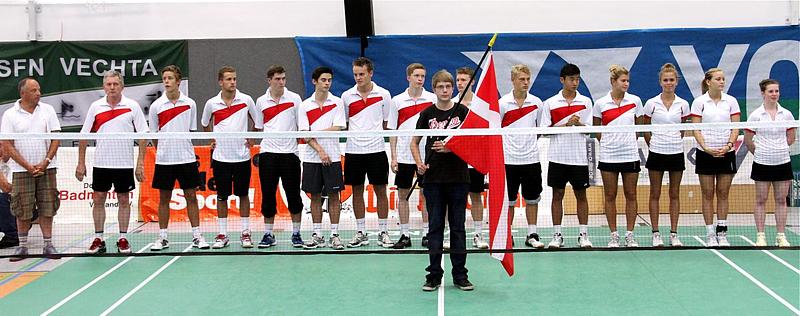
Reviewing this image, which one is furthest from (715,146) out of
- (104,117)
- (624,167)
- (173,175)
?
(104,117)

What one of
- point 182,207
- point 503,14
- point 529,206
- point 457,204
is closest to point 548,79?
point 503,14

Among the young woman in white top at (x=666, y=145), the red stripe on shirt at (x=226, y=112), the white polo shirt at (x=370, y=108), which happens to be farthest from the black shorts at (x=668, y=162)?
the red stripe on shirt at (x=226, y=112)

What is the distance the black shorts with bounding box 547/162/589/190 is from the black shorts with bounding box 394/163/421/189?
1.51 metres

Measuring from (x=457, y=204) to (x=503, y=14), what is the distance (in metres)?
7.97

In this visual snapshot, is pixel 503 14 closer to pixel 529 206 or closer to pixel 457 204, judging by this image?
pixel 529 206

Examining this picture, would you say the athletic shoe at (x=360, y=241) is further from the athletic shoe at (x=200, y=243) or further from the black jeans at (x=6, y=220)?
the black jeans at (x=6, y=220)

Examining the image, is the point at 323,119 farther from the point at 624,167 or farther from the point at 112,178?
the point at 624,167

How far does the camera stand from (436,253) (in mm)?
6910

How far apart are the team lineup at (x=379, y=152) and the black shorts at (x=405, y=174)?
0.01m

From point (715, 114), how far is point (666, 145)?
26.5 inches

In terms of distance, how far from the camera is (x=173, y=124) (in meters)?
9.00

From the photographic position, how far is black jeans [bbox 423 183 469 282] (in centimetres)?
688

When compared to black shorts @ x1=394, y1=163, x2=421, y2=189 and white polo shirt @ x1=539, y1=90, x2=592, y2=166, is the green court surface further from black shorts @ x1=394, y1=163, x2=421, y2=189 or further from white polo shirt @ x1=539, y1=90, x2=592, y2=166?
white polo shirt @ x1=539, y1=90, x2=592, y2=166

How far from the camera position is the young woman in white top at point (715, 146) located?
856cm
